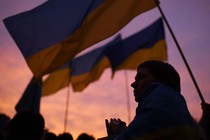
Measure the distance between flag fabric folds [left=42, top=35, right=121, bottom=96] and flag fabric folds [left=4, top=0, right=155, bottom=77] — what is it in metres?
4.95

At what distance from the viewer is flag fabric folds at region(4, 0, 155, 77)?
6.80m

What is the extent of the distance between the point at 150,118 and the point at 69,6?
5.67 meters

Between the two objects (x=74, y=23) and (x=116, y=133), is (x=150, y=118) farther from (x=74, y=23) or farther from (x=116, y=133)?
(x=74, y=23)

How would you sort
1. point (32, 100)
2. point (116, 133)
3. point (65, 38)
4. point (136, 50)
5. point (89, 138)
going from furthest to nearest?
point (136, 50) < point (32, 100) < point (65, 38) < point (89, 138) < point (116, 133)

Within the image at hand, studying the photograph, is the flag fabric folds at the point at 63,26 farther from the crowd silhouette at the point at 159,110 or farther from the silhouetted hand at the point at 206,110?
the crowd silhouette at the point at 159,110

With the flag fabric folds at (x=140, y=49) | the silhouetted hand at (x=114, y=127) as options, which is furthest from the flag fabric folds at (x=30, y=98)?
the silhouetted hand at (x=114, y=127)

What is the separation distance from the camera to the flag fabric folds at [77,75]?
39.6 ft

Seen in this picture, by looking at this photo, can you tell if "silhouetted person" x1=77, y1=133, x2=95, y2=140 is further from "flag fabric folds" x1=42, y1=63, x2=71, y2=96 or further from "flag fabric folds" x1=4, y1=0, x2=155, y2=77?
"flag fabric folds" x1=42, y1=63, x2=71, y2=96

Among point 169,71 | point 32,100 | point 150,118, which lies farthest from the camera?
point 32,100

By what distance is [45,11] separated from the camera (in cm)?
708

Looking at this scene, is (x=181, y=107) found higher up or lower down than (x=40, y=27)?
lower down

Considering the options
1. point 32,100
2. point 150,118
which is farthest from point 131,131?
point 32,100

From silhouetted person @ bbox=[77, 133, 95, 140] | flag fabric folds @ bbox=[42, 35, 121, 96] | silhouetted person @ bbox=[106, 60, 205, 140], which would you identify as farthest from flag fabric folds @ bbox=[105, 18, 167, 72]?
silhouetted person @ bbox=[106, 60, 205, 140]

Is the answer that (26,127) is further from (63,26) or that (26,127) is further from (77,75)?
(77,75)
